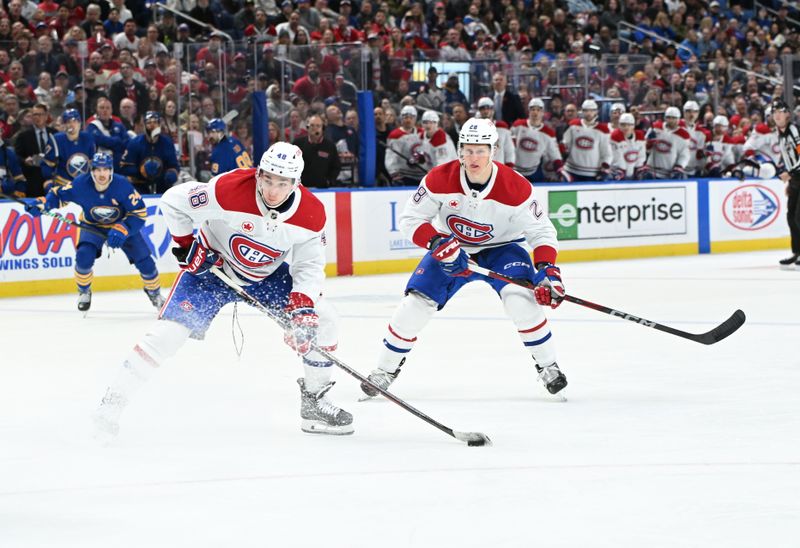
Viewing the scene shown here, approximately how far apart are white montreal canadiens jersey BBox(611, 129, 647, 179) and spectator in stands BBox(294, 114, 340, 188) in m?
3.43

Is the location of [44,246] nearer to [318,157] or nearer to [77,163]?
[77,163]

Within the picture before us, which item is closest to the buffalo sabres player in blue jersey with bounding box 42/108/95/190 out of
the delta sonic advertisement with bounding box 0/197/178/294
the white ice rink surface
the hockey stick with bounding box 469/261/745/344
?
the delta sonic advertisement with bounding box 0/197/178/294

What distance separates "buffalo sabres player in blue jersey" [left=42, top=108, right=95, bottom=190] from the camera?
33.4ft

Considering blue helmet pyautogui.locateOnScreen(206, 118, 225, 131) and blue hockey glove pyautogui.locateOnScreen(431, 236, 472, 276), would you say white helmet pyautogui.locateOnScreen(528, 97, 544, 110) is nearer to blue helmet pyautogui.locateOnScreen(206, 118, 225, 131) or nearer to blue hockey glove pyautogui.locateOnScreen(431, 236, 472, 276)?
blue helmet pyautogui.locateOnScreen(206, 118, 225, 131)

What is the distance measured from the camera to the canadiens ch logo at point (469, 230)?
5.64 meters

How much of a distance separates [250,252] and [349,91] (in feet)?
23.8

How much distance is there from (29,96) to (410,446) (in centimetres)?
676

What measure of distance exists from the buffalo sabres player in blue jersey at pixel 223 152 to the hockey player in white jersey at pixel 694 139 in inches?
222

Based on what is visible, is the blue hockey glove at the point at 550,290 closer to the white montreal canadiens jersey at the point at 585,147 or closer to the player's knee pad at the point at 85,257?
the player's knee pad at the point at 85,257

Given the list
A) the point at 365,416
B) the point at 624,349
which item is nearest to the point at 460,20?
the point at 624,349

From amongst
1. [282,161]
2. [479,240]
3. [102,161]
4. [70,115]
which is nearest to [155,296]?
[102,161]

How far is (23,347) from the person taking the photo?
7359 mm

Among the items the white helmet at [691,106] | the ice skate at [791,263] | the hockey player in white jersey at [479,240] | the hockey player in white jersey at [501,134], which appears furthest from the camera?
the white helmet at [691,106]

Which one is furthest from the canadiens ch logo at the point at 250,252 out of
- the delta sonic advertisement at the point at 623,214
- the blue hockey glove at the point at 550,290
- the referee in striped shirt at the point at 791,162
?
the delta sonic advertisement at the point at 623,214
